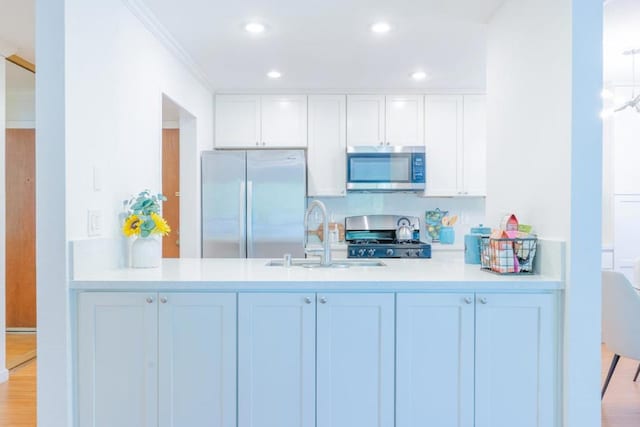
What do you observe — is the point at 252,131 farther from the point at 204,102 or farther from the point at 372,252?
the point at 372,252

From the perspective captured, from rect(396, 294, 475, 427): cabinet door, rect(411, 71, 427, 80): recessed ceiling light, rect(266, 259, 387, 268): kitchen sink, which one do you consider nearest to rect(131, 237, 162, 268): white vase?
rect(266, 259, 387, 268): kitchen sink

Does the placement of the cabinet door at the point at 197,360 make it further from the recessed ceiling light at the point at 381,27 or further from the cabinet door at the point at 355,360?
the recessed ceiling light at the point at 381,27

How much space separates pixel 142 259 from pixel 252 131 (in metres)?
2.33

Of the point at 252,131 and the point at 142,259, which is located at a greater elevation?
the point at 252,131

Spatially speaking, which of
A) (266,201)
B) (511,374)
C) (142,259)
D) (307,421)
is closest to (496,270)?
(511,374)

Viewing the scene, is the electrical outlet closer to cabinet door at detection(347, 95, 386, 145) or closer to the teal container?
cabinet door at detection(347, 95, 386, 145)

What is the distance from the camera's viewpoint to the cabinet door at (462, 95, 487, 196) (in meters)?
4.32

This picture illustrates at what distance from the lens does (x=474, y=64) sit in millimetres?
3531

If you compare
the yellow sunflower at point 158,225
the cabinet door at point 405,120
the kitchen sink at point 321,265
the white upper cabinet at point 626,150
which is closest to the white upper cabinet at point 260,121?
the cabinet door at point 405,120

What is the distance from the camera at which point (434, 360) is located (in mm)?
1835

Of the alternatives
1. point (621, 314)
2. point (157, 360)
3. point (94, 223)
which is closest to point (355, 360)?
point (157, 360)

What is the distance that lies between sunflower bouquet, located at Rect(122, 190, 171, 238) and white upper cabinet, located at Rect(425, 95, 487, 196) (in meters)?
2.80

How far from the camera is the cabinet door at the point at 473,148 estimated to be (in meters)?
4.32

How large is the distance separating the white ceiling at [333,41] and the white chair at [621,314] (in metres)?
1.75
